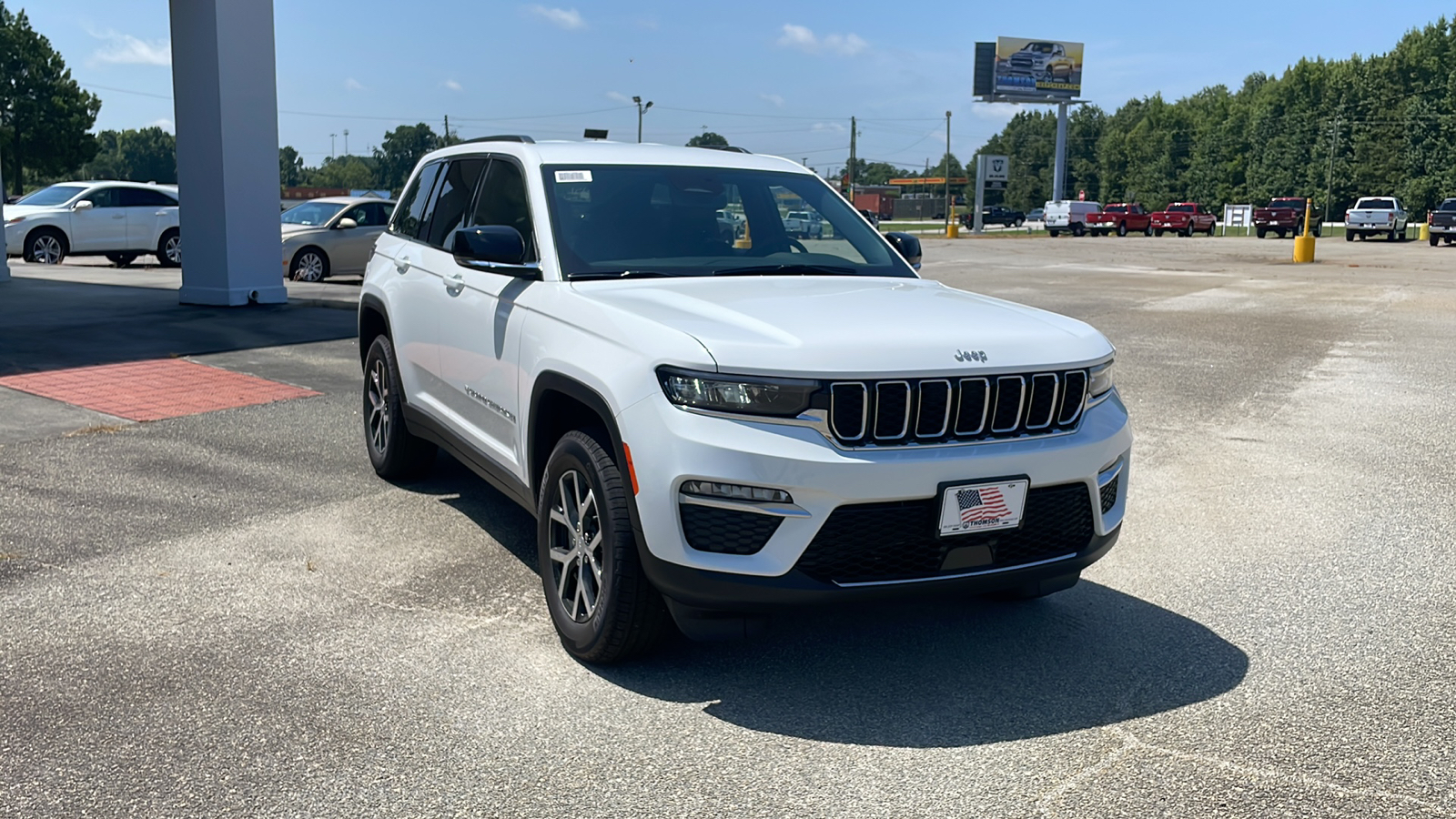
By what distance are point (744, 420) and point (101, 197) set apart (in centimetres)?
2229

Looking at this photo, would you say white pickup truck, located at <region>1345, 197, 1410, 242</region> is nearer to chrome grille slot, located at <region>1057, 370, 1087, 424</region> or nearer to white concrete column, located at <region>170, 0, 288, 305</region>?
white concrete column, located at <region>170, 0, 288, 305</region>

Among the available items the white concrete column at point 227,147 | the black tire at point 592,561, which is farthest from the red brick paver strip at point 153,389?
the black tire at point 592,561

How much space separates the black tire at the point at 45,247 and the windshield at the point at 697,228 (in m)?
20.9

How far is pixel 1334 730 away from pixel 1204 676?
0.50 m

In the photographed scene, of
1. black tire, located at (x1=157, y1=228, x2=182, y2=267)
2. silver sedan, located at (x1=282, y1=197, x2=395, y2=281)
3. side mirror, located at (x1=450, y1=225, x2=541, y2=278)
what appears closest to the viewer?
side mirror, located at (x1=450, y1=225, x2=541, y2=278)

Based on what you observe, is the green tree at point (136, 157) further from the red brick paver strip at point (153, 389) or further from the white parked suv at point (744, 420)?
the white parked suv at point (744, 420)

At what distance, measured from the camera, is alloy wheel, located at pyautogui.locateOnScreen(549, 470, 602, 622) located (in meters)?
4.14

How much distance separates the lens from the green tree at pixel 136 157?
532 ft

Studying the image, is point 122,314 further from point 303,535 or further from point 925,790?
point 925,790

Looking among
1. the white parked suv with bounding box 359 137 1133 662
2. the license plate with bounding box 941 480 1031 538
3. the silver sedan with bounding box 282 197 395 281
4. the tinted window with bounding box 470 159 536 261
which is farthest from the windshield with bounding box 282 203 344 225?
the license plate with bounding box 941 480 1031 538

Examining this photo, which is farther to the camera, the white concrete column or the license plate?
the white concrete column

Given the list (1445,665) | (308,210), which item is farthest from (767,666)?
(308,210)

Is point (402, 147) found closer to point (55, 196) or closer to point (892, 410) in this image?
point (55, 196)

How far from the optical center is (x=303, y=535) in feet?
18.8
